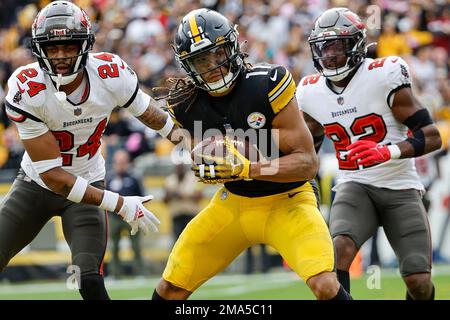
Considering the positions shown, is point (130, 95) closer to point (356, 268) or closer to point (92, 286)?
point (92, 286)

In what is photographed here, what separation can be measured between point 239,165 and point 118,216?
644 centimetres

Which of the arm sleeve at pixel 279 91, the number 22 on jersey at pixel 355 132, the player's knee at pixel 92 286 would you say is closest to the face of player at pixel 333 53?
the number 22 on jersey at pixel 355 132

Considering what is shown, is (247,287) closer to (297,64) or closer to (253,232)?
(297,64)

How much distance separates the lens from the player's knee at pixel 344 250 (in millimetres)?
5539

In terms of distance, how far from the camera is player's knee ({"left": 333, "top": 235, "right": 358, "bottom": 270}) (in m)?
5.54

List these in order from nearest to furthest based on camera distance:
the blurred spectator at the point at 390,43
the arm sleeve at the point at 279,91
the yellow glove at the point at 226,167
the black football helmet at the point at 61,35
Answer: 1. the yellow glove at the point at 226,167
2. the arm sleeve at the point at 279,91
3. the black football helmet at the point at 61,35
4. the blurred spectator at the point at 390,43

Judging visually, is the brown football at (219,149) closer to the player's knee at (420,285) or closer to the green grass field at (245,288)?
the player's knee at (420,285)

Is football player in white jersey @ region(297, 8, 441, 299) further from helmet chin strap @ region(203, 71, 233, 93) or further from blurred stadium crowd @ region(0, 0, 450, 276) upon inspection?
blurred stadium crowd @ region(0, 0, 450, 276)

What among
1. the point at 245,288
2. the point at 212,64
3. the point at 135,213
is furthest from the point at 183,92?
the point at 245,288

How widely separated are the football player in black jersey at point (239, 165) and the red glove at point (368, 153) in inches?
15.5

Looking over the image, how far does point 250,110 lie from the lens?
16.5 ft
